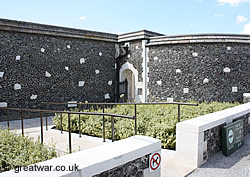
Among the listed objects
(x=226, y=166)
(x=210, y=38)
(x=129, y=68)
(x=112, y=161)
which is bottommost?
(x=226, y=166)

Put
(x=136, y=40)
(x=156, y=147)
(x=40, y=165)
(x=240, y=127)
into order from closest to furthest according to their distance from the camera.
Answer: (x=40, y=165)
(x=156, y=147)
(x=240, y=127)
(x=136, y=40)

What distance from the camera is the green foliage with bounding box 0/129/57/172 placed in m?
2.88

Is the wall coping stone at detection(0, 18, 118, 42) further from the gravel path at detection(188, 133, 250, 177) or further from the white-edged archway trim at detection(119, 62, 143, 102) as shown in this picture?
the gravel path at detection(188, 133, 250, 177)

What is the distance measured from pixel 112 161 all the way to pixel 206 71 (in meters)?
7.85

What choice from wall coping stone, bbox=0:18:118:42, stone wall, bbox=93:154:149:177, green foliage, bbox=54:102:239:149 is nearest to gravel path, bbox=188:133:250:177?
green foliage, bbox=54:102:239:149

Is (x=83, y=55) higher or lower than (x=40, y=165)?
higher

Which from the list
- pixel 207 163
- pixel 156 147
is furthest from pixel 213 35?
pixel 156 147

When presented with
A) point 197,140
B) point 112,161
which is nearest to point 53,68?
point 197,140

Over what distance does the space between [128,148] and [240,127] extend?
3.39 metres

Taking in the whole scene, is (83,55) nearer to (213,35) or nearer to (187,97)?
(187,97)

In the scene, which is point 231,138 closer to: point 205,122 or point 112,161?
point 205,122

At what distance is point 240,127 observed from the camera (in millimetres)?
4852

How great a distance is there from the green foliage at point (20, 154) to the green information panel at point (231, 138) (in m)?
3.13

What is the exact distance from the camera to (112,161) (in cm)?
234
